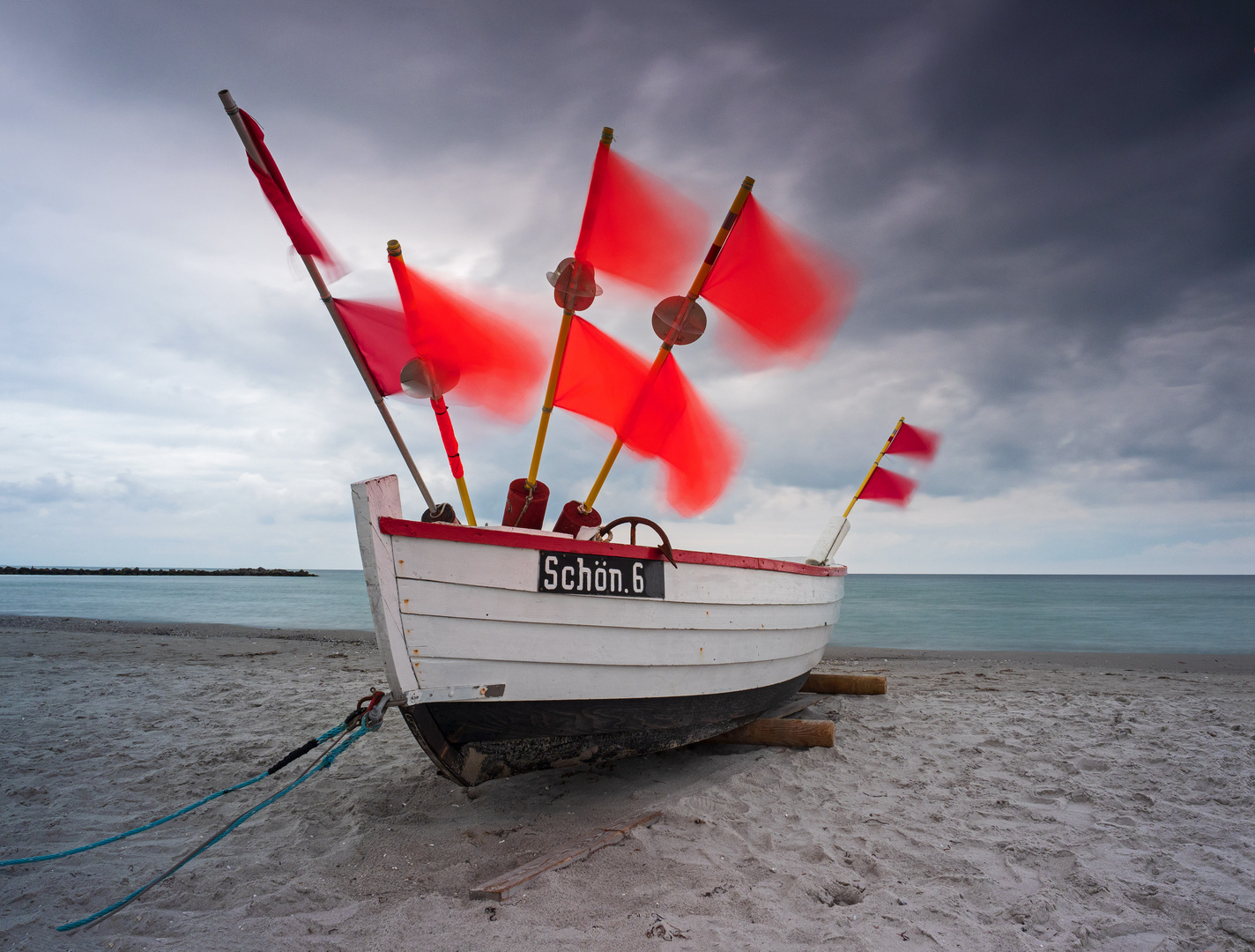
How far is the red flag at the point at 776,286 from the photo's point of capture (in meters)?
4.19

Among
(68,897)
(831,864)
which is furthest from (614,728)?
(68,897)

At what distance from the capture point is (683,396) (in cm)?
448

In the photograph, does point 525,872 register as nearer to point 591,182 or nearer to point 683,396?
point 683,396

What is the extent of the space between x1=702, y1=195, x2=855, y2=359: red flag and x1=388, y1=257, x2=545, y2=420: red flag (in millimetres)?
1337

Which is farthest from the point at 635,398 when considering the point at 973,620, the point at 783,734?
the point at 973,620

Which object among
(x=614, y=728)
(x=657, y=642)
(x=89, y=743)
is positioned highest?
(x=657, y=642)

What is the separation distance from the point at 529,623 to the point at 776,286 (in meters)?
2.76

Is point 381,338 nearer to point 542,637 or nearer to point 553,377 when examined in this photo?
point 553,377

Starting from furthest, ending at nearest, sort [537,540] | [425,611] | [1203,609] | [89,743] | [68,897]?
[1203,609] < [89,743] < [537,540] < [425,611] < [68,897]

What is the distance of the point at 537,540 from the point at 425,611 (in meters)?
0.63

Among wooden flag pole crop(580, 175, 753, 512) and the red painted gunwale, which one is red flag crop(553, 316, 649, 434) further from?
the red painted gunwale

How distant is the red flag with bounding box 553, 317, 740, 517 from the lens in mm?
4371

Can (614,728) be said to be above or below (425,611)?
below

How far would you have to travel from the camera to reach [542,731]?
340cm
